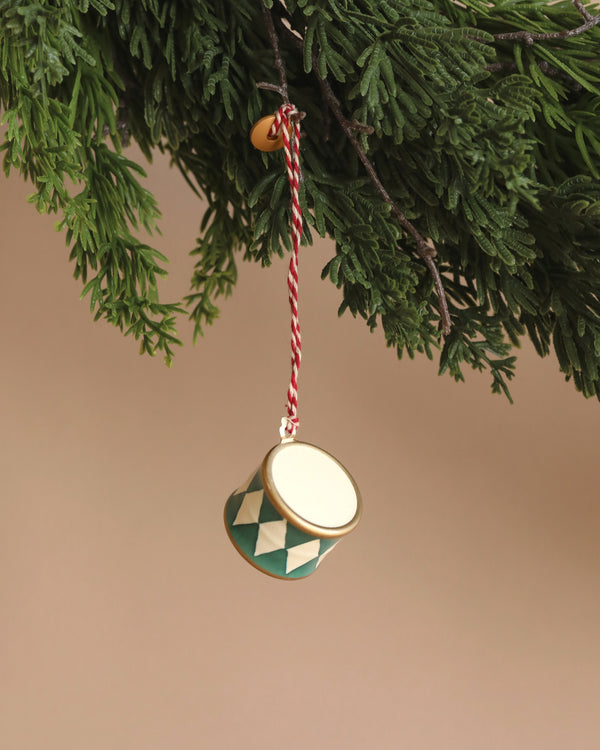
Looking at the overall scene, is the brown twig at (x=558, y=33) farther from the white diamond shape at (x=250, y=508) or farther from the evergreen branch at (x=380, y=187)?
the white diamond shape at (x=250, y=508)

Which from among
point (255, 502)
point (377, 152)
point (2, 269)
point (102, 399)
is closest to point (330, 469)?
point (255, 502)

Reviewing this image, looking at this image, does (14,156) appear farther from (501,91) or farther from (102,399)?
(102,399)

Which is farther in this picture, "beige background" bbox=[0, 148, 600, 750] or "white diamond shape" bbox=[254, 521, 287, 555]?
"beige background" bbox=[0, 148, 600, 750]

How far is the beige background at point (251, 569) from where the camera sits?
97 centimetres

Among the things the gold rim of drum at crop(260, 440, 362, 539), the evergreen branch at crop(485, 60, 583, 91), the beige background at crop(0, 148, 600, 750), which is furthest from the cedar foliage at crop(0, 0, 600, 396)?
the beige background at crop(0, 148, 600, 750)

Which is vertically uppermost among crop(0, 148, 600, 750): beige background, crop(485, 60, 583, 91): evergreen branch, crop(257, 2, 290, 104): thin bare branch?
crop(257, 2, 290, 104): thin bare branch

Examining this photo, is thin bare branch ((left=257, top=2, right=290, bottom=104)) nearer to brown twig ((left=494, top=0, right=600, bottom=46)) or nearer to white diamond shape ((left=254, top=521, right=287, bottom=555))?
brown twig ((left=494, top=0, right=600, bottom=46))

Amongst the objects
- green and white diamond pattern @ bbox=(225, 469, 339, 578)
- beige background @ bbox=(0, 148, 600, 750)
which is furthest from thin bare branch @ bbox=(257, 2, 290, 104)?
beige background @ bbox=(0, 148, 600, 750)

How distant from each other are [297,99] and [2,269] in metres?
0.83

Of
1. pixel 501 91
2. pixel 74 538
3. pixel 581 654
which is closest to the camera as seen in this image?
pixel 501 91

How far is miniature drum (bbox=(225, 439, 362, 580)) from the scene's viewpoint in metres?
0.41

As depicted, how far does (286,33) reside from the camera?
456mm

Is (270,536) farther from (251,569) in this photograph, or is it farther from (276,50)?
(251,569)

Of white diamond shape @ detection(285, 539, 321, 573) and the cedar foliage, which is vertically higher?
the cedar foliage
